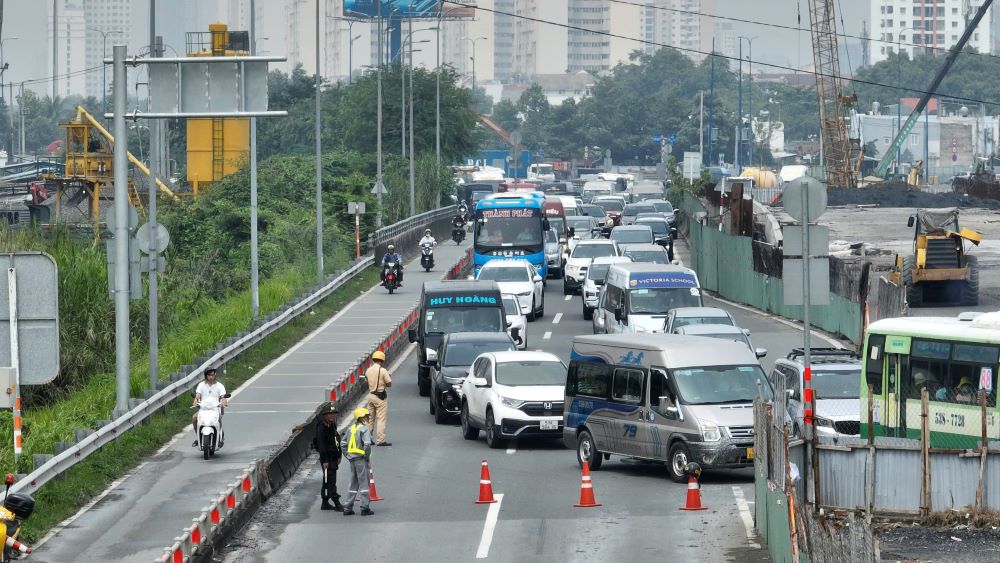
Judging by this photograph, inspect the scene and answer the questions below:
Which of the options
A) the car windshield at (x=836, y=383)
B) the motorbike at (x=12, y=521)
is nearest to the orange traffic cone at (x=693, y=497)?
the car windshield at (x=836, y=383)

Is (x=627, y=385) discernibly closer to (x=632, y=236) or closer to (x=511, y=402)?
(x=511, y=402)

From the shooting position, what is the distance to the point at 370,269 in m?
57.6

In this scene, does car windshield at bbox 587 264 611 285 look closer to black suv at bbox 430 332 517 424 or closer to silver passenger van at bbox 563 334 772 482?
black suv at bbox 430 332 517 424

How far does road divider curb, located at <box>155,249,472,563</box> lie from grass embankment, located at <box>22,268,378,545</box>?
1.82 m

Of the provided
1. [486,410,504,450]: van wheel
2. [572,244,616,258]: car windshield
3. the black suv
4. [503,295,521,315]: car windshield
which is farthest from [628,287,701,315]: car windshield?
[572,244,616,258]: car windshield

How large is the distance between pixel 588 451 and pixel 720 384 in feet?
7.68

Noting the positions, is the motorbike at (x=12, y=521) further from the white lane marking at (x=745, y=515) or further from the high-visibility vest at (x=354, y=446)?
the white lane marking at (x=745, y=515)

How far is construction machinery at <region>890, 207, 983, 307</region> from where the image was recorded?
44.6m

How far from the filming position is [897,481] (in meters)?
17.8

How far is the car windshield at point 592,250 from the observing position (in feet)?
168

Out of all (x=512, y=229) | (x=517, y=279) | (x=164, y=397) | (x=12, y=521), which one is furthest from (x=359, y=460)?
(x=512, y=229)

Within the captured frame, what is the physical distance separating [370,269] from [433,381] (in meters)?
27.8

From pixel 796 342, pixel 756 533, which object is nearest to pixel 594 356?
pixel 756 533

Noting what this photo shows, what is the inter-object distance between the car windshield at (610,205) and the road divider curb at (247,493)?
53.2 m
